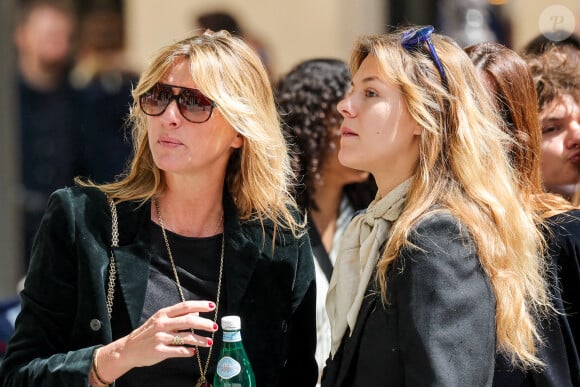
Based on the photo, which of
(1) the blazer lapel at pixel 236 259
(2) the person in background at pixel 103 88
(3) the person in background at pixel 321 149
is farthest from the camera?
(2) the person in background at pixel 103 88

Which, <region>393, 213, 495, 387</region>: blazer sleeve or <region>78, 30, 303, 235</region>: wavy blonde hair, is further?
<region>78, 30, 303, 235</region>: wavy blonde hair

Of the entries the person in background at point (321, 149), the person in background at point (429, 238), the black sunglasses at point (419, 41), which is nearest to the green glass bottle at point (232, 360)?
the person in background at point (429, 238)

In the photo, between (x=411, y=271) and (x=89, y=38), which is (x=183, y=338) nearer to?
(x=411, y=271)

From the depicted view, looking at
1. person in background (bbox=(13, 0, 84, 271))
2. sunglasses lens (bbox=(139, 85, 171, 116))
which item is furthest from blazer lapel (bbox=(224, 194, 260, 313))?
person in background (bbox=(13, 0, 84, 271))

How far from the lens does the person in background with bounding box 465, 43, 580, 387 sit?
9.11 feet

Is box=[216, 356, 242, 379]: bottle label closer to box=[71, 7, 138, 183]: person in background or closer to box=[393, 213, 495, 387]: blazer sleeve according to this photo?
box=[393, 213, 495, 387]: blazer sleeve

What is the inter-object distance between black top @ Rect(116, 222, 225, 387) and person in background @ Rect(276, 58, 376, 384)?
2.81ft

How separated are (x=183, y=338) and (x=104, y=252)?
412 millimetres

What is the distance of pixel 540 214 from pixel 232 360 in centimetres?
100

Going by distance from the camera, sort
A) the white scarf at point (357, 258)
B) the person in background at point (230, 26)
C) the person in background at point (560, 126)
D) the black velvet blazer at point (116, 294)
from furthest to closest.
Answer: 1. the person in background at point (230, 26)
2. the person in background at point (560, 126)
3. the black velvet blazer at point (116, 294)
4. the white scarf at point (357, 258)

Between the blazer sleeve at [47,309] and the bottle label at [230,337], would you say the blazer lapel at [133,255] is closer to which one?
the blazer sleeve at [47,309]

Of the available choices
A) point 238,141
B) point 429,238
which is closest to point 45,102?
point 238,141

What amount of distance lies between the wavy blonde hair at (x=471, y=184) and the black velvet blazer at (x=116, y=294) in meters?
0.55

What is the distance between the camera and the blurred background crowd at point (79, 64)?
259 inches
